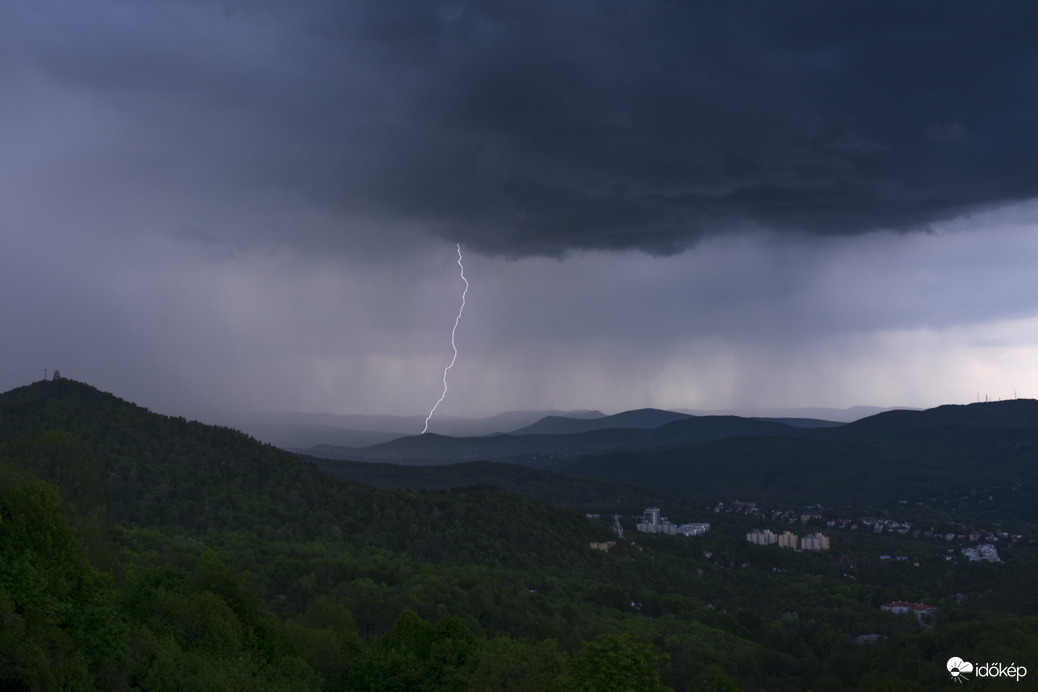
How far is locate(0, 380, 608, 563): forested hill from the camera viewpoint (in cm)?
7788

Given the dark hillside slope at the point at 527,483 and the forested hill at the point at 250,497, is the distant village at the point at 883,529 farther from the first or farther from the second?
the forested hill at the point at 250,497

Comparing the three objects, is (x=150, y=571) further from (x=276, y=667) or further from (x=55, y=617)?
(x=55, y=617)

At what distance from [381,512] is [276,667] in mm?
63187

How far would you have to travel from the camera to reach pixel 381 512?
92.0 metres

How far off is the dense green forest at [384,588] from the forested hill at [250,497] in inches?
12.5

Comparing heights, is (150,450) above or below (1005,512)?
above

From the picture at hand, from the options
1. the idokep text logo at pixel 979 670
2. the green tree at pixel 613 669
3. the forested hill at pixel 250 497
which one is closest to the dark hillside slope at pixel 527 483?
the forested hill at pixel 250 497

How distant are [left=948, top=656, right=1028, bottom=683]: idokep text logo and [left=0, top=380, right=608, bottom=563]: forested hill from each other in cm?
5227

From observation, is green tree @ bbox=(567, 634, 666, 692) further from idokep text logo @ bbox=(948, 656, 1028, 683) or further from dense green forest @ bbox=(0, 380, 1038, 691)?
idokep text logo @ bbox=(948, 656, 1028, 683)

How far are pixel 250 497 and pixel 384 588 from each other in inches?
1379

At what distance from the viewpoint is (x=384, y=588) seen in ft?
188

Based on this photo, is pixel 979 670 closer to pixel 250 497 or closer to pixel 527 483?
pixel 250 497

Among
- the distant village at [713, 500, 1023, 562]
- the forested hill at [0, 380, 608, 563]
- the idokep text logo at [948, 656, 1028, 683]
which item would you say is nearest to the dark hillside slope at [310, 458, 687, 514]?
the distant village at [713, 500, 1023, 562]

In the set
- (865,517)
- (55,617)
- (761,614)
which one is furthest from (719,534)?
(55,617)
